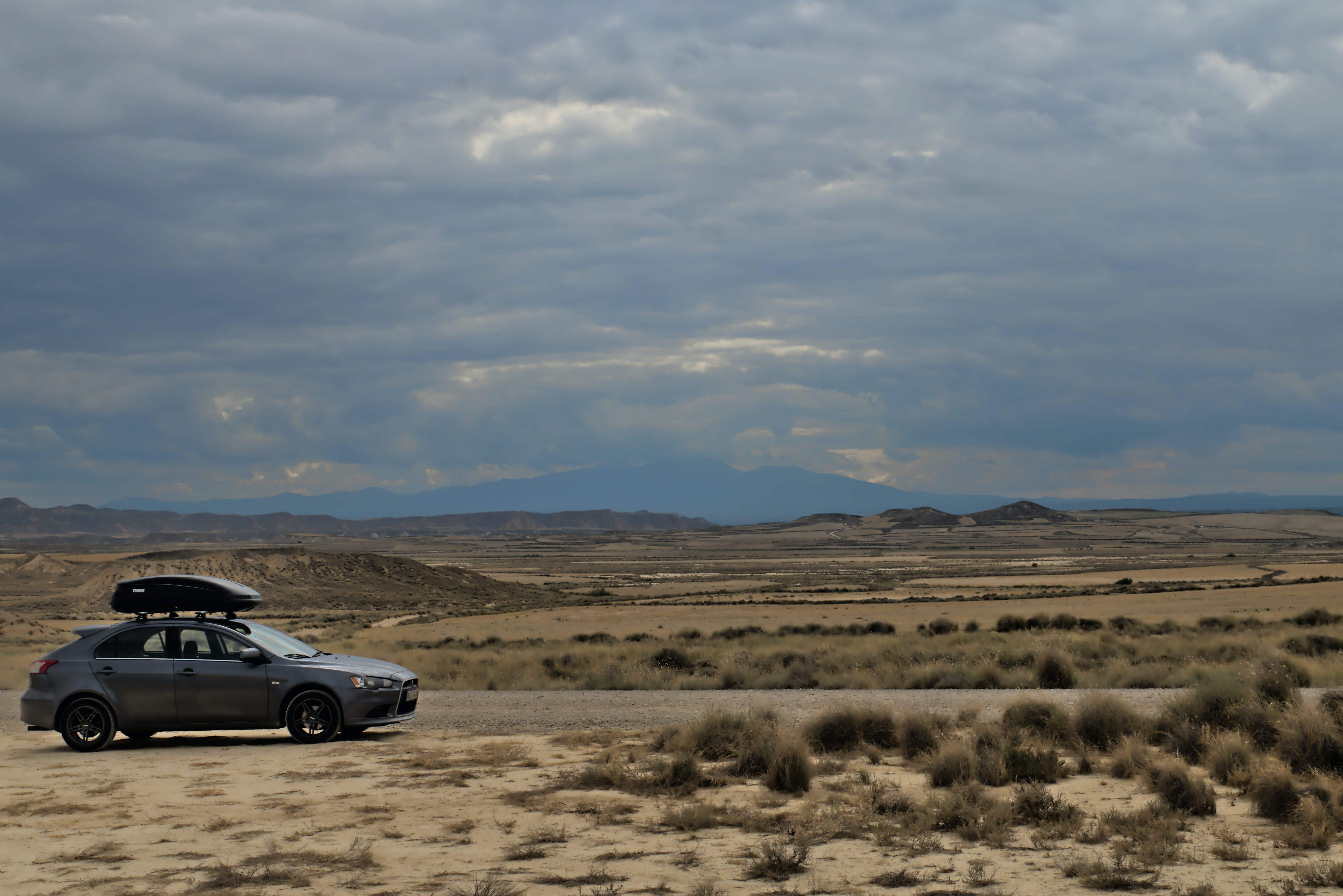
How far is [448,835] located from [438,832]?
5.3 inches

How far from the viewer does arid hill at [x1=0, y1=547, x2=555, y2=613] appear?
69.1 m

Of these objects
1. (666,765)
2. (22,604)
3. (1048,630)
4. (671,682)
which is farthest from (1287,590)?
(22,604)

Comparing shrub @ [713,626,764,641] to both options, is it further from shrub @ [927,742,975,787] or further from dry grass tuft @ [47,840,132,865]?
dry grass tuft @ [47,840,132,865]

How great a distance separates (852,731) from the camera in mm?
13570

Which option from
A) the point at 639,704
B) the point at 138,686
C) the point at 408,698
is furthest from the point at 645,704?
the point at 138,686

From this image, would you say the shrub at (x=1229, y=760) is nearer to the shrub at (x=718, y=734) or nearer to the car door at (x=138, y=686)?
the shrub at (x=718, y=734)

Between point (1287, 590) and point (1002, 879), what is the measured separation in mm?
A: 52823

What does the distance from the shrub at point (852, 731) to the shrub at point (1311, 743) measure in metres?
4.21

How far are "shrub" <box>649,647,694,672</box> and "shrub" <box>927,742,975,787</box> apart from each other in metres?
14.5

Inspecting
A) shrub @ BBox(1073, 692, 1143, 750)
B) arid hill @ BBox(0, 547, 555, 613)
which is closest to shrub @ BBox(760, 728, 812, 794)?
shrub @ BBox(1073, 692, 1143, 750)

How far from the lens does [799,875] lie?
7.96 metres

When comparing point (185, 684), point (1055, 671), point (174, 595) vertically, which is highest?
point (174, 595)

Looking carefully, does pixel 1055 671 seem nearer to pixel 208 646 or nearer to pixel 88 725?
pixel 208 646

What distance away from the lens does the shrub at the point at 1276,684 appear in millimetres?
13609
